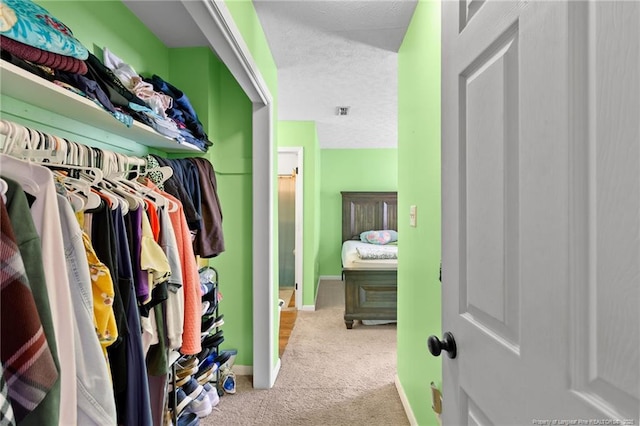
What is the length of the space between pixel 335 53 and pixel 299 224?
7.80ft

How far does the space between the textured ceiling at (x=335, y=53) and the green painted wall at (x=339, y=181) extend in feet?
6.78

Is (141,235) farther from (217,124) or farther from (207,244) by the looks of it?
(217,124)

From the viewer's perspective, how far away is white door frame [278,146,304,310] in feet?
13.6

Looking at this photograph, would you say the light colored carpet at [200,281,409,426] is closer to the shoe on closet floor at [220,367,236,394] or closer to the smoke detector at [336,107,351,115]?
the shoe on closet floor at [220,367,236,394]

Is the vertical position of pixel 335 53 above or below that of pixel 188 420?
above

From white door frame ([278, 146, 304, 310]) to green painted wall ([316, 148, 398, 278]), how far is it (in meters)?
1.83

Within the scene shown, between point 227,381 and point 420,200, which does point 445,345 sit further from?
point 227,381

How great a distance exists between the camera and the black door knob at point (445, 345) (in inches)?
33.0

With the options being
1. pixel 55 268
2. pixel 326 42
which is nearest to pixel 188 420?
pixel 55 268

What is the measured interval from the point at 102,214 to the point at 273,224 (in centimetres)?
155

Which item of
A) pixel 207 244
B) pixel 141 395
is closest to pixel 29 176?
pixel 141 395

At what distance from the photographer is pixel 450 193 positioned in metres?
0.86

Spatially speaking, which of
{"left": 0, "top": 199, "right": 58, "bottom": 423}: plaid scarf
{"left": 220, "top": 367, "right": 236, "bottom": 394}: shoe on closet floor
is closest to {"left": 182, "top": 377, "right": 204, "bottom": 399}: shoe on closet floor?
{"left": 220, "top": 367, "right": 236, "bottom": 394}: shoe on closet floor

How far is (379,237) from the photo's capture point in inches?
210
